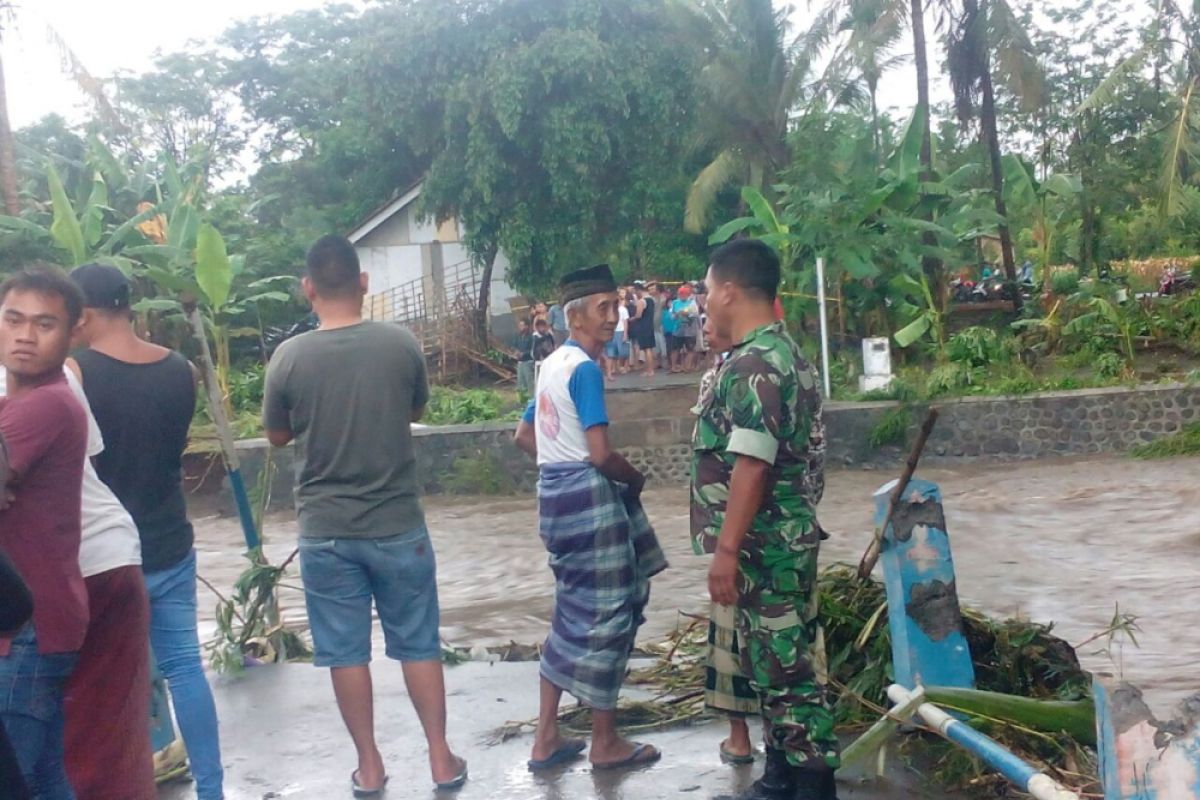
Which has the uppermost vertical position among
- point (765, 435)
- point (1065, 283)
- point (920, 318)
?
point (1065, 283)

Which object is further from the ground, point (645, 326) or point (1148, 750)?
point (645, 326)

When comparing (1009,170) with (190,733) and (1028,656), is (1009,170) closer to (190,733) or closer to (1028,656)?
(1028,656)

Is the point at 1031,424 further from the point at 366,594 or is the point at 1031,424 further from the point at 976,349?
the point at 366,594

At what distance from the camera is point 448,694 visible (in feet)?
17.8

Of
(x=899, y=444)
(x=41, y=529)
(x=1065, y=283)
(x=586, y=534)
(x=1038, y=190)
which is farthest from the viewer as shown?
(x=1065, y=283)

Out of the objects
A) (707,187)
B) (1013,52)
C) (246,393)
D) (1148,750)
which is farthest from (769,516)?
(707,187)

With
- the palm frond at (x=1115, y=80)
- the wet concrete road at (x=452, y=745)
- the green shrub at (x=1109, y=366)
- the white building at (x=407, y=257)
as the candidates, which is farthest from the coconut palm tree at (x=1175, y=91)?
the wet concrete road at (x=452, y=745)

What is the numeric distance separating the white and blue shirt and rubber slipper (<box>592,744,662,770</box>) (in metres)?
1.01

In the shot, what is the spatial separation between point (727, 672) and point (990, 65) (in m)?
19.1

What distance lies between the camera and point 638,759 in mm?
4316

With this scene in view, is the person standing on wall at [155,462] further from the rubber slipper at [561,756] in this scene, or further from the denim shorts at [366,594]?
the rubber slipper at [561,756]

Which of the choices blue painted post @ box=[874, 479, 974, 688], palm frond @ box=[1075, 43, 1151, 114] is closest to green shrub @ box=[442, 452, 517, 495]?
blue painted post @ box=[874, 479, 974, 688]

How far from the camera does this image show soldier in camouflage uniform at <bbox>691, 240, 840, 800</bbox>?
11.8ft

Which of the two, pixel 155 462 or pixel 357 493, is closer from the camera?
pixel 155 462
